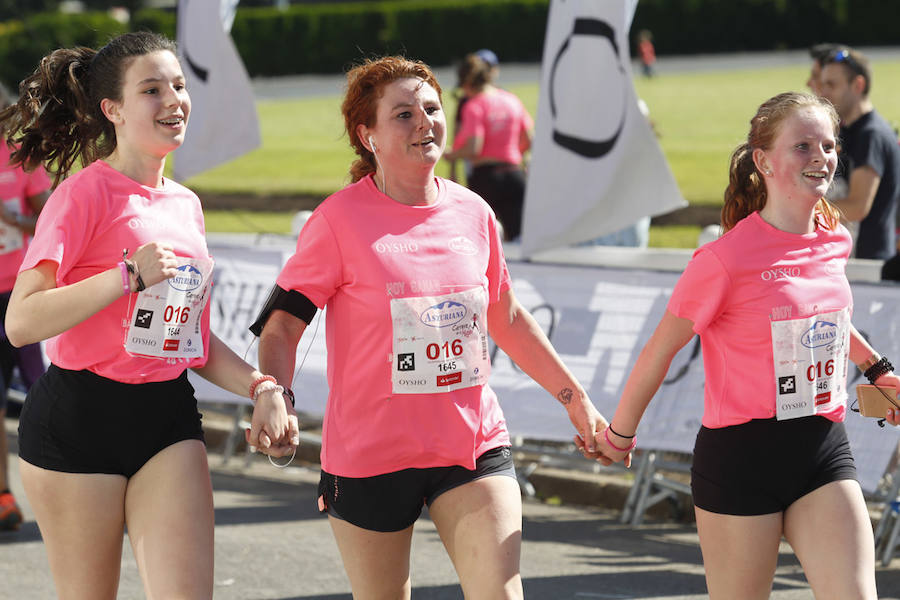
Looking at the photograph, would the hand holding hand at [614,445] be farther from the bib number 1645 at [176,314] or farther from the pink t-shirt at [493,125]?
the pink t-shirt at [493,125]

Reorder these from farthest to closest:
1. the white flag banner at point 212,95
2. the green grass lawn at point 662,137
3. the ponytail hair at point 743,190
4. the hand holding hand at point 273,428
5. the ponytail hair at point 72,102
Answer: the green grass lawn at point 662,137 < the white flag banner at point 212,95 < the ponytail hair at point 743,190 < the ponytail hair at point 72,102 < the hand holding hand at point 273,428

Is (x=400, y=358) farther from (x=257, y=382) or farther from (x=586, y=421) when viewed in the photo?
(x=586, y=421)

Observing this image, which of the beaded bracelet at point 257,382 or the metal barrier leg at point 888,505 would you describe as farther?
the metal barrier leg at point 888,505

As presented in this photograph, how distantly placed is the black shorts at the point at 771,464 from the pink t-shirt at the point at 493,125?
7619mm

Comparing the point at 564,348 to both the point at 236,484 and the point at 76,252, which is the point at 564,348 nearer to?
Answer: the point at 236,484

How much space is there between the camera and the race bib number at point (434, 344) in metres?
3.59

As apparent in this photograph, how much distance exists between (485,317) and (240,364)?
0.70 metres

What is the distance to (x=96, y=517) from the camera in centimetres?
359

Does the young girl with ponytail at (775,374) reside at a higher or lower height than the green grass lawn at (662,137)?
higher

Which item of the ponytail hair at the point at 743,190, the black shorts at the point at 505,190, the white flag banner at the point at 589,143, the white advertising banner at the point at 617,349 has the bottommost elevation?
the black shorts at the point at 505,190

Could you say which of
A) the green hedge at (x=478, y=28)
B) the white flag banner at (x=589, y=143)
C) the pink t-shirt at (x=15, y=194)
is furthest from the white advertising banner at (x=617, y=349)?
the green hedge at (x=478, y=28)

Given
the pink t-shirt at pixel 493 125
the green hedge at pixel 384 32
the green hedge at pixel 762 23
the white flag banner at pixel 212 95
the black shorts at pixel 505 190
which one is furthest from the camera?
the green hedge at pixel 384 32

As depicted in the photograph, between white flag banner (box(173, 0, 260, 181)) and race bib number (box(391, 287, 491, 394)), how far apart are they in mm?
6119

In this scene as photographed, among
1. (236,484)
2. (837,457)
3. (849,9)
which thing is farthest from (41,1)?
(837,457)
